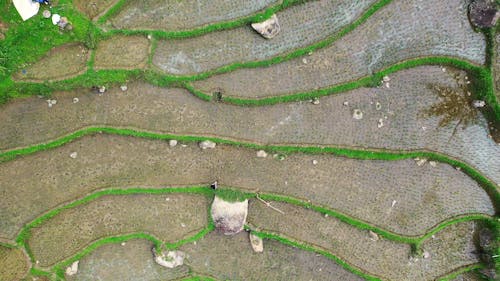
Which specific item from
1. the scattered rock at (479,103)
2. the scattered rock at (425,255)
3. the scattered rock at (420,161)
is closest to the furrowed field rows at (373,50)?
the scattered rock at (479,103)

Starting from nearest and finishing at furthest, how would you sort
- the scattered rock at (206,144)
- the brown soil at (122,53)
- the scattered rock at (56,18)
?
the scattered rock at (56,18)
the brown soil at (122,53)
the scattered rock at (206,144)

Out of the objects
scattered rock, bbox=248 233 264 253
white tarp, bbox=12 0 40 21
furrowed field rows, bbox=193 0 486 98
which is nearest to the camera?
white tarp, bbox=12 0 40 21

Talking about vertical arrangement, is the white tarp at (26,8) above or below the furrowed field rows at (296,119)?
above

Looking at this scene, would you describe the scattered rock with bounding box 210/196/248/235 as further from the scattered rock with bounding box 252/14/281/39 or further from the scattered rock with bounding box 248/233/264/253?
the scattered rock with bounding box 252/14/281/39

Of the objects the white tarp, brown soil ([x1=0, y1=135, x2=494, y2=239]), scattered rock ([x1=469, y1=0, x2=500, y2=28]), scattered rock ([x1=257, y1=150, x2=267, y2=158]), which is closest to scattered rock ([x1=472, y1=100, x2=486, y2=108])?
brown soil ([x1=0, y1=135, x2=494, y2=239])

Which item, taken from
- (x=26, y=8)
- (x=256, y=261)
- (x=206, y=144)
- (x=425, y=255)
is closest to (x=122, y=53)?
(x=26, y=8)

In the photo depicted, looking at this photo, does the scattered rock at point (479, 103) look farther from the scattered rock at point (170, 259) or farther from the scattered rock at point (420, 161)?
the scattered rock at point (170, 259)
